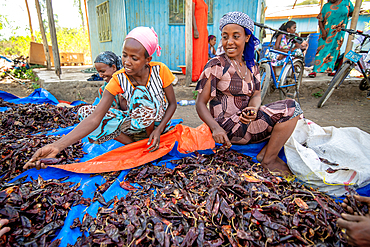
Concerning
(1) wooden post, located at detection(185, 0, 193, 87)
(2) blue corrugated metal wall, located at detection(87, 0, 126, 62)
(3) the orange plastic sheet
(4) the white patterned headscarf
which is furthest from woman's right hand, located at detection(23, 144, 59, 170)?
(2) blue corrugated metal wall, located at detection(87, 0, 126, 62)

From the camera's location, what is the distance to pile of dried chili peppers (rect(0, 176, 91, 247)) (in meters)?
1.42

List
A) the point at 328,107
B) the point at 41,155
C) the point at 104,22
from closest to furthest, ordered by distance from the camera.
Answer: the point at 41,155
the point at 328,107
the point at 104,22

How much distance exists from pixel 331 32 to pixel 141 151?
6714mm

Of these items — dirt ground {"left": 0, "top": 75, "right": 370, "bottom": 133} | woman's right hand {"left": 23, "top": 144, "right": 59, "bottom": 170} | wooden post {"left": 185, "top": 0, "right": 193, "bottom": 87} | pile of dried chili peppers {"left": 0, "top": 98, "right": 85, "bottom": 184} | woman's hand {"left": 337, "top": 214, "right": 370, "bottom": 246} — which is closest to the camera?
woman's hand {"left": 337, "top": 214, "right": 370, "bottom": 246}

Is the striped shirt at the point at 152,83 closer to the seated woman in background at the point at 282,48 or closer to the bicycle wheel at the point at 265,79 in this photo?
the bicycle wheel at the point at 265,79

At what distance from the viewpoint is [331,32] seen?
613cm

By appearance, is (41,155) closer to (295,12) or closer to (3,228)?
(3,228)

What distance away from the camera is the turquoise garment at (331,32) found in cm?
590

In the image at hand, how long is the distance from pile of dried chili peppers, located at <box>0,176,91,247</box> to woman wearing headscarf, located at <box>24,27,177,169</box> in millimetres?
575

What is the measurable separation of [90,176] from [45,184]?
1.27 ft

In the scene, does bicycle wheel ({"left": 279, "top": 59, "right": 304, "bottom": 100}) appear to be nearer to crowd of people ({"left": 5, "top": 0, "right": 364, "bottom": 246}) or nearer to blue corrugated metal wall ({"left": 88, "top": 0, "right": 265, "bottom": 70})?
crowd of people ({"left": 5, "top": 0, "right": 364, "bottom": 246})

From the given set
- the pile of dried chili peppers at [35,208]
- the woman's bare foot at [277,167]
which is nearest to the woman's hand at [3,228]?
the pile of dried chili peppers at [35,208]

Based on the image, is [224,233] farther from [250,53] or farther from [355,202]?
[250,53]

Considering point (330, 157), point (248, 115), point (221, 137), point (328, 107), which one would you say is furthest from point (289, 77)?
point (221, 137)
